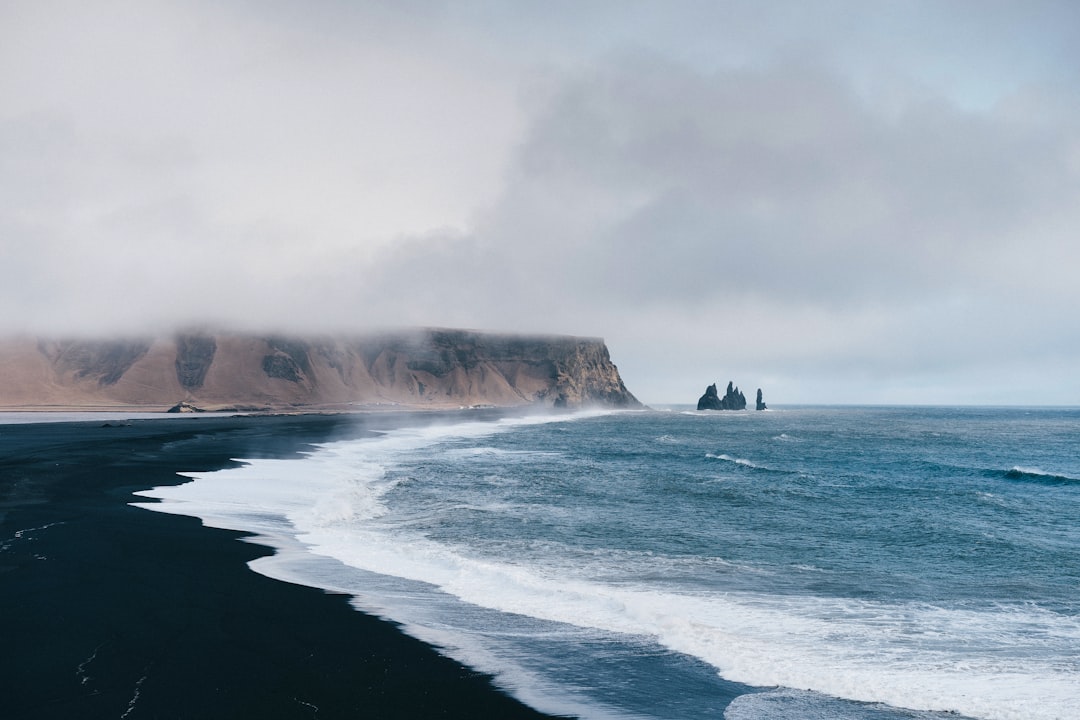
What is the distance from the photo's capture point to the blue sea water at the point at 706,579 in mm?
9039

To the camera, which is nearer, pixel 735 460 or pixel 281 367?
pixel 735 460

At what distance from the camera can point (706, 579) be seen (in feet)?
49.9

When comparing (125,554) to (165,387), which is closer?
(125,554)

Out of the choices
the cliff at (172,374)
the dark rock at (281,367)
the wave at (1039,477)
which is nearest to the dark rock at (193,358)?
the cliff at (172,374)

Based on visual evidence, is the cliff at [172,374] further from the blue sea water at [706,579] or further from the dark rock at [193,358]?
the blue sea water at [706,579]

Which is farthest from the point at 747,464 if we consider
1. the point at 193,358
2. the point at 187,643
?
the point at 193,358

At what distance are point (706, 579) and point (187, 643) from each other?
32.6 feet

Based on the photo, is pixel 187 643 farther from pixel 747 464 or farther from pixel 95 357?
pixel 95 357

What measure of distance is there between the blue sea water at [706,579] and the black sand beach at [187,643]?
825mm

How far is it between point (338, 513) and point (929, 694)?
18036mm

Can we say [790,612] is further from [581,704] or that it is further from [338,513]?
[338,513]

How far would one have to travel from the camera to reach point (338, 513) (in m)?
23.0

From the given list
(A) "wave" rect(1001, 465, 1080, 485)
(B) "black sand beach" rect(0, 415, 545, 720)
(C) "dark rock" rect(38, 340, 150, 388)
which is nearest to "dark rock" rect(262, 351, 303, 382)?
(C) "dark rock" rect(38, 340, 150, 388)

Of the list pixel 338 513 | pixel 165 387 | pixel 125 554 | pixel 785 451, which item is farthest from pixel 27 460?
pixel 165 387
